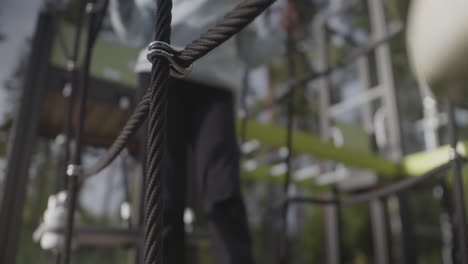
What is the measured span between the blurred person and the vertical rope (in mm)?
481

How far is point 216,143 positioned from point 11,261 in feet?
3.02

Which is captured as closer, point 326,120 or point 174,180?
point 174,180

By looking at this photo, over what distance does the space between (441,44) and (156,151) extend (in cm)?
31

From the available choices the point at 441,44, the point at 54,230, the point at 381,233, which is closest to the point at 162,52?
the point at 441,44

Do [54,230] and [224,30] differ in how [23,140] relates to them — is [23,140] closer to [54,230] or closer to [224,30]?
[54,230]

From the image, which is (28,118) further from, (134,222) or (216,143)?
(216,143)

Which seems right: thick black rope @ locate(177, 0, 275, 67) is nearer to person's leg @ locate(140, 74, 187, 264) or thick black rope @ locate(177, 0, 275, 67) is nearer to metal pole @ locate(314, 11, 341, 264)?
person's leg @ locate(140, 74, 187, 264)

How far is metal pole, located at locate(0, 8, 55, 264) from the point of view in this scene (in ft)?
4.71

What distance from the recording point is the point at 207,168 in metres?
0.94

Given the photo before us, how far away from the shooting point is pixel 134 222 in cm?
167

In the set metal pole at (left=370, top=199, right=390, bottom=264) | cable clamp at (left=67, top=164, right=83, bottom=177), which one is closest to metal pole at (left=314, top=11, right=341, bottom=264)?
metal pole at (left=370, top=199, right=390, bottom=264)

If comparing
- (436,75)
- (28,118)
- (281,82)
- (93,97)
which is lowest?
(436,75)

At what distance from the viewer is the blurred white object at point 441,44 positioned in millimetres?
436

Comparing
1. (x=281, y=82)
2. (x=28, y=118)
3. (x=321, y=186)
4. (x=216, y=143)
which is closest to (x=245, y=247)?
(x=216, y=143)
